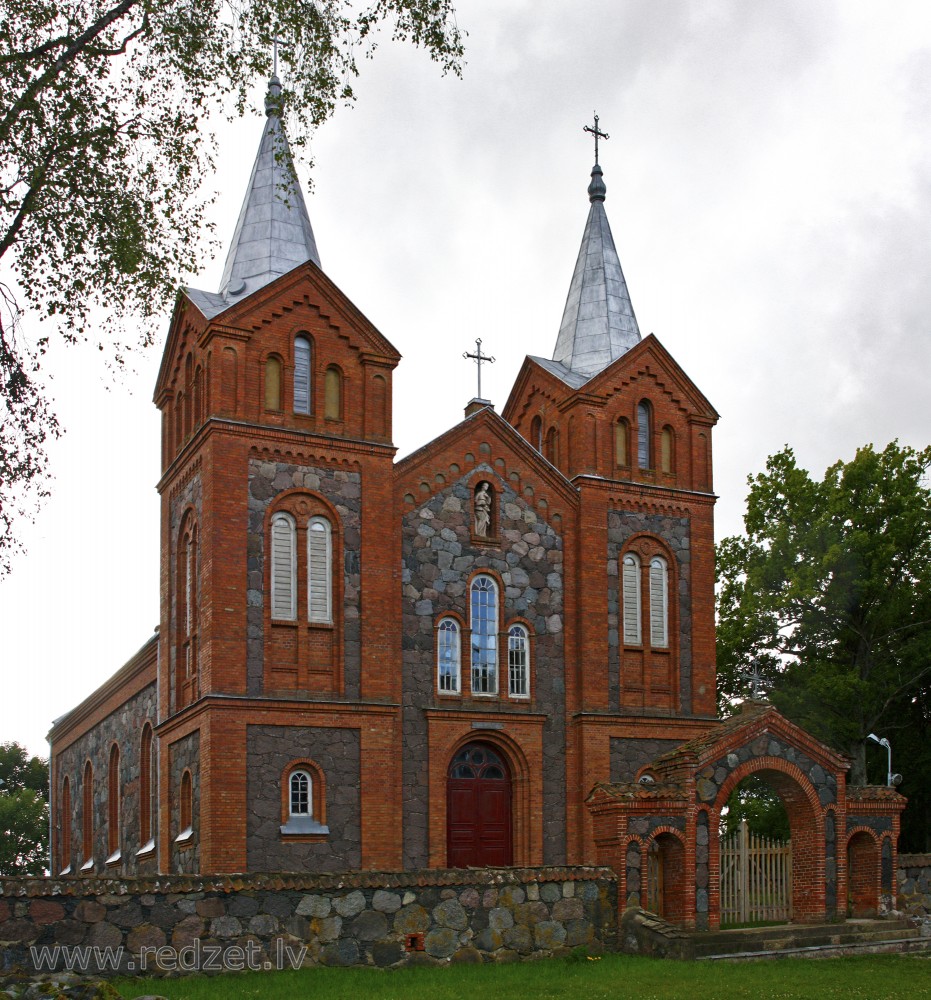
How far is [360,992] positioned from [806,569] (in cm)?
2357

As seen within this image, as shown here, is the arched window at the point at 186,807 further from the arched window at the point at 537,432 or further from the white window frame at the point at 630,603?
the arched window at the point at 537,432

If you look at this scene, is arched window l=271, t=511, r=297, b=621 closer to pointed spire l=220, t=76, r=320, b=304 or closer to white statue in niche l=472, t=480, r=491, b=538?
white statue in niche l=472, t=480, r=491, b=538

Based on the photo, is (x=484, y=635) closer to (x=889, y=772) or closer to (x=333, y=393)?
(x=333, y=393)

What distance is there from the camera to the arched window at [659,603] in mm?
27797

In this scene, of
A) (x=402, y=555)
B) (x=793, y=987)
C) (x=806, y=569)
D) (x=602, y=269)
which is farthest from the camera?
(x=806, y=569)

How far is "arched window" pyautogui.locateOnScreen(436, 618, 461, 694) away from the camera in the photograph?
25750 mm

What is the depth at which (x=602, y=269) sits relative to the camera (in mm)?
31281

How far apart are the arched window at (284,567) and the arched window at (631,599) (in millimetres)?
7229

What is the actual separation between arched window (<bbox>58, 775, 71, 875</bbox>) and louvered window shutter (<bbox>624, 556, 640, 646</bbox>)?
19.4m

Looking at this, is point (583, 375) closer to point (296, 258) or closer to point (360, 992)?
point (296, 258)

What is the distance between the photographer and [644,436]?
28.9 metres

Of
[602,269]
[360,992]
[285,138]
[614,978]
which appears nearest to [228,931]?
[360,992]


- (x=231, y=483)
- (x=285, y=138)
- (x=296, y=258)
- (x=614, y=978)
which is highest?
(x=296, y=258)

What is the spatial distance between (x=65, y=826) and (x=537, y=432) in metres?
19.6
